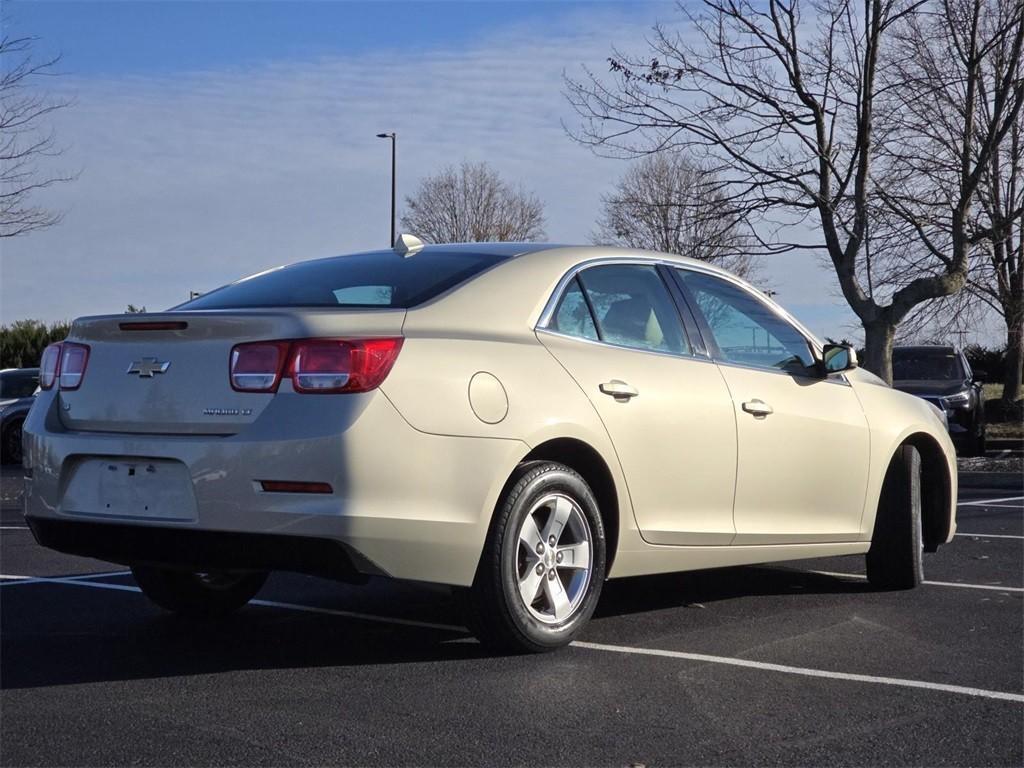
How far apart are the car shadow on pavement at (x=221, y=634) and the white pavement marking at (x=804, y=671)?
55 centimetres

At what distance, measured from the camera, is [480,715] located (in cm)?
403

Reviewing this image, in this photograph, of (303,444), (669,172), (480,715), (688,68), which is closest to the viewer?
(480,715)

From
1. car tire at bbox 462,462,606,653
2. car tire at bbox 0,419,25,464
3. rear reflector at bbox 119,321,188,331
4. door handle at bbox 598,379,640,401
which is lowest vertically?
car tire at bbox 0,419,25,464

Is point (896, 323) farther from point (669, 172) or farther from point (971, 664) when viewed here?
point (669, 172)

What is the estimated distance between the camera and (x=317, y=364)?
4.46 m

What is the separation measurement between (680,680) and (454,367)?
51.1 inches

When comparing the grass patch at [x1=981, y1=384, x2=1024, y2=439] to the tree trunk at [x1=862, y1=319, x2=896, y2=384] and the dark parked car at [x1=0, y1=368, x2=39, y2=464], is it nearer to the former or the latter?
the tree trunk at [x1=862, y1=319, x2=896, y2=384]

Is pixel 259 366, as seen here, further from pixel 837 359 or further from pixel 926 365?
pixel 926 365

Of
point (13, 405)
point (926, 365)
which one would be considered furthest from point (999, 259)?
point (13, 405)

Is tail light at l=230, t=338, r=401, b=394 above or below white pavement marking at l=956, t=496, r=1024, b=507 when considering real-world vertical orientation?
above

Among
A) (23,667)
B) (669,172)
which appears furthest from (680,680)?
(669,172)

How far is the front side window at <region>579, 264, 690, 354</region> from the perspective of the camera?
5.50 metres

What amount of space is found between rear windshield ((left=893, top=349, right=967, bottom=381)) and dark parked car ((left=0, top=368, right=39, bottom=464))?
13.5 meters

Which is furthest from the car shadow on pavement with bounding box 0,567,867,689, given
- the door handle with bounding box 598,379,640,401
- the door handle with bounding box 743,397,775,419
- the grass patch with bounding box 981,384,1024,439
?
the grass patch with bounding box 981,384,1024,439
